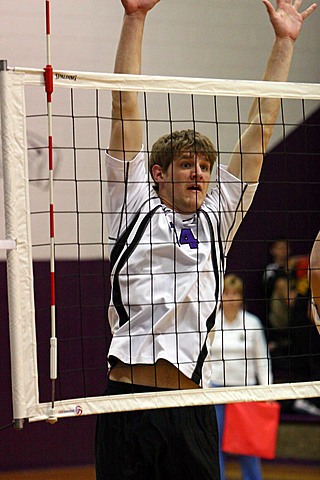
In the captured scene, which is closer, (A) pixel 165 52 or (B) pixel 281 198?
(A) pixel 165 52

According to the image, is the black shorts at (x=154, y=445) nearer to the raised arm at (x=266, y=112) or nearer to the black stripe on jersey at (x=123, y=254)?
the black stripe on jersey at (x=123, y=254)

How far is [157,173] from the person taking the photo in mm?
3035

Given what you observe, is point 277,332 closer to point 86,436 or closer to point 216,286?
point 86,436

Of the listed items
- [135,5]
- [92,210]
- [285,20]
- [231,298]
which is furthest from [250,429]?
[135,5]

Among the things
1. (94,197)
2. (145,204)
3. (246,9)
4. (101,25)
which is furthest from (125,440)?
(246,9)

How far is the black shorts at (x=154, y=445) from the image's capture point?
2.69 metres

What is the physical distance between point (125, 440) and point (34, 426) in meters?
3.59

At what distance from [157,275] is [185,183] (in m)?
0.35

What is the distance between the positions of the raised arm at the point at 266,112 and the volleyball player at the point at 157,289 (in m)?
0.05

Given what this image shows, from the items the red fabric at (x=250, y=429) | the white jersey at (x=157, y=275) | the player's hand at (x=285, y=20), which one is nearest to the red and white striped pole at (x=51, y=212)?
the white jersey at (x=157, y=275)

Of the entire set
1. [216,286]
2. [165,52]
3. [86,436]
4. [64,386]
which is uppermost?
[165,52]

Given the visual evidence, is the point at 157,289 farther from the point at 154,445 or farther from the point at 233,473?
the point at 233,473

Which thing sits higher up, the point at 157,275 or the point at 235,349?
the point at 157,275

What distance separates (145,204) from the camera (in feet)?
9.45
